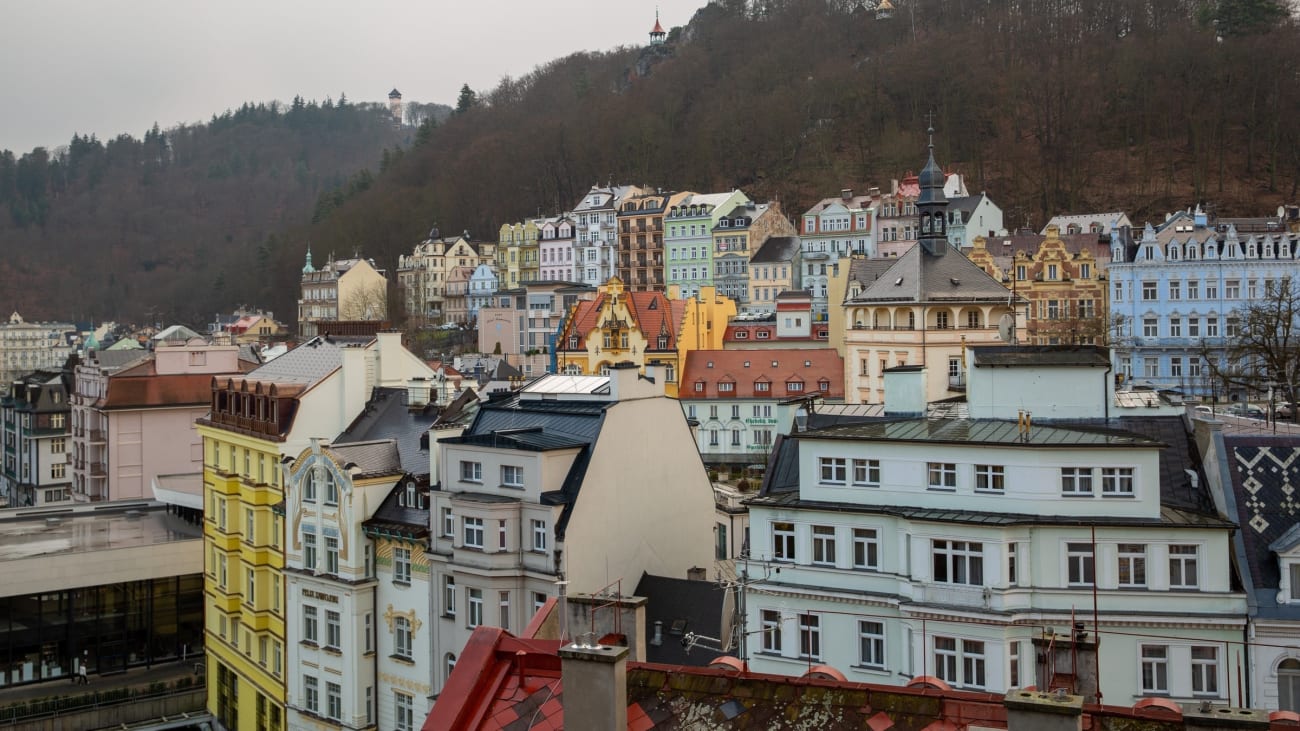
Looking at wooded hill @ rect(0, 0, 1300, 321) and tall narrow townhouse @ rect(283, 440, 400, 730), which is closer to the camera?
tall narrow townhouse @ rect(283, 440, 400, 730)

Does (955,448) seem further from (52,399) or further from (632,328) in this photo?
(52,399)

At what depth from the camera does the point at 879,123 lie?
124500 mm

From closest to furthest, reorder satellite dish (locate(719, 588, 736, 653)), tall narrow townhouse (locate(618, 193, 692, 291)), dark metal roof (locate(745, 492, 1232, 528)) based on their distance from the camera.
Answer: dark metal roof (locate(745, 492, 1232, 528)) < satellite dish (locate(719, 588, 736, 653)) < tall narrow townhouse (locate(618, 193, 692, 291))

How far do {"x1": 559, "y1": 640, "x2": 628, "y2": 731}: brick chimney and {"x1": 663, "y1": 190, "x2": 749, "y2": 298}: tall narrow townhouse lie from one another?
296ft

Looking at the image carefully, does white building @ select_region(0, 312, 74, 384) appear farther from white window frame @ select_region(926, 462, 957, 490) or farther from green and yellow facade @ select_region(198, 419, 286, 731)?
white window frame @ select_region(926, 462, 957, 490)

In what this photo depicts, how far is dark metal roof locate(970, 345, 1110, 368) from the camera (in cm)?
2288

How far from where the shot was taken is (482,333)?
96.9 meters

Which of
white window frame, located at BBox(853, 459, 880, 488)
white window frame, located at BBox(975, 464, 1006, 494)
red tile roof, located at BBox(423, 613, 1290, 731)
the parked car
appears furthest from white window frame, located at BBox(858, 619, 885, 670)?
the parked car

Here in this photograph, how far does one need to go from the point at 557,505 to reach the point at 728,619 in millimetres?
4234

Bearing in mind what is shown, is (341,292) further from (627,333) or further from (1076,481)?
(1076,481)

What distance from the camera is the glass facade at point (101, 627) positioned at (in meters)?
39.1

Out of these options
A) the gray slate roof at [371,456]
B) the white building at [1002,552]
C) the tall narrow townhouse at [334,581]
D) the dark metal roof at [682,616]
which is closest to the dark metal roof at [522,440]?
the dark metal roof at [682,616]

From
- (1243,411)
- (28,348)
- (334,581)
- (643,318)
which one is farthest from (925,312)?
(28,348)

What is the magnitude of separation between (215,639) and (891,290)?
3204cm
